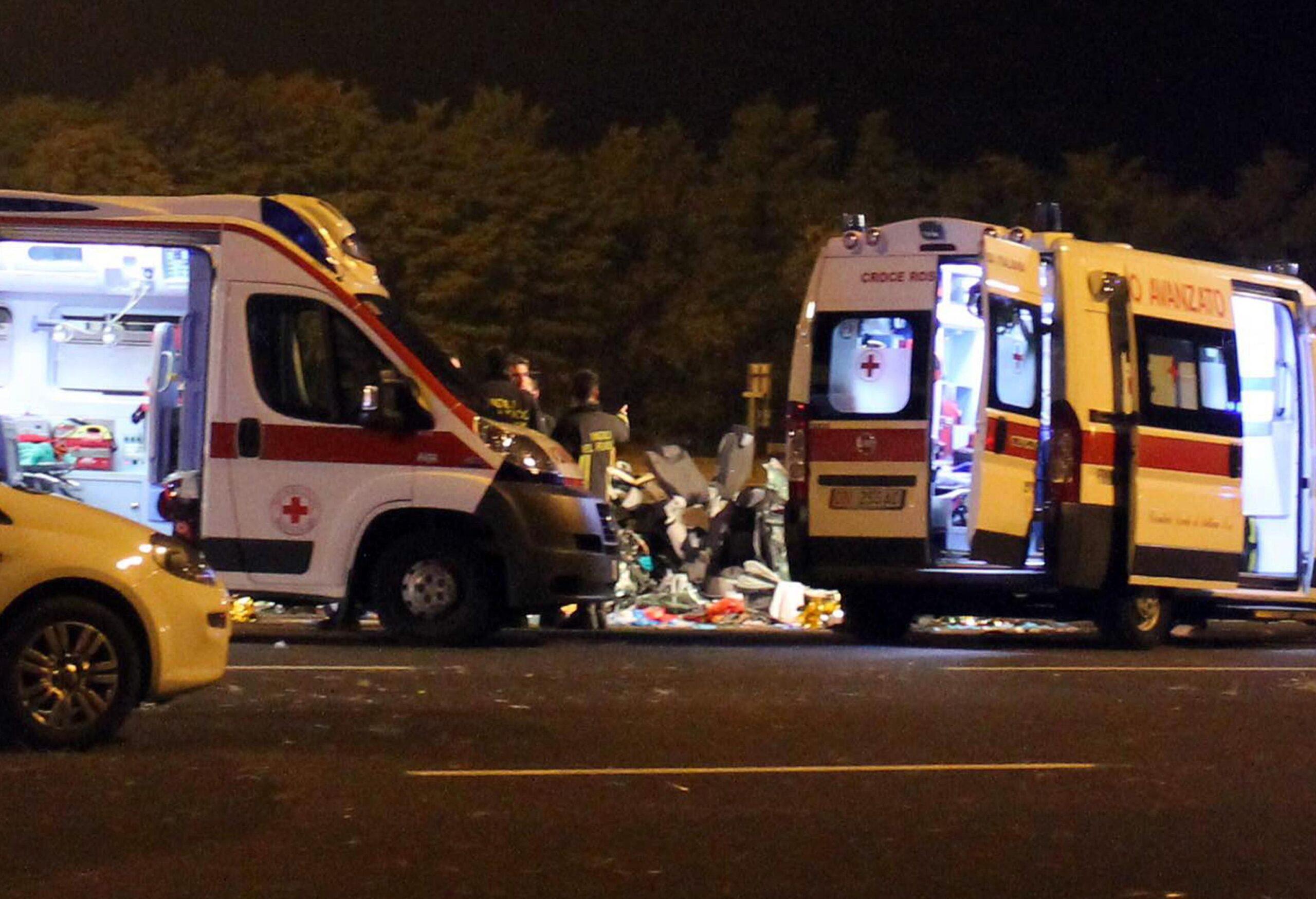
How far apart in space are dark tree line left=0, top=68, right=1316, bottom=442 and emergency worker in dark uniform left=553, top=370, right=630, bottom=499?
92.1 feet

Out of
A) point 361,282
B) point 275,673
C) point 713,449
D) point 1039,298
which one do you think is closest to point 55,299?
point 361,282

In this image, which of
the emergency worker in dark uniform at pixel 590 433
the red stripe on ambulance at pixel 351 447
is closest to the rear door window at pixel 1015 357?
the emergency worker in dark uniform at pixel 590 433

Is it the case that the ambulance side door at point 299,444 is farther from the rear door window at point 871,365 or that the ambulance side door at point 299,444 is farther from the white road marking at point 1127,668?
the white road marking at point 1127,668

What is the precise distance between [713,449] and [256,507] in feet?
134

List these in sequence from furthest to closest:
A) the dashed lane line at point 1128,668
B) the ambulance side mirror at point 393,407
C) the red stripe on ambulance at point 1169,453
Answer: the red stripe on ambulance at point 1169,453, the ambulance side mirror at point 393,407, the dashed lane line at point 1128,668

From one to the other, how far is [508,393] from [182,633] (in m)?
6.11

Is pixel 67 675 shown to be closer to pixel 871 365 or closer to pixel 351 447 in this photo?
pixel 351 447

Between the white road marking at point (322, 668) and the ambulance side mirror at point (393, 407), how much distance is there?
163 centimetres

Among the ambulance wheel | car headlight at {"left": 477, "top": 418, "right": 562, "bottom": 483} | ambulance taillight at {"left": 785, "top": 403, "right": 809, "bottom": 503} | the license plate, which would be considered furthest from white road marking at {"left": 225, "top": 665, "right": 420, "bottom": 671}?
the ambulance wheel

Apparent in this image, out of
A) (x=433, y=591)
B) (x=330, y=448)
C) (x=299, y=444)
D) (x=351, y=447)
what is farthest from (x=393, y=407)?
(x=433, y=591)

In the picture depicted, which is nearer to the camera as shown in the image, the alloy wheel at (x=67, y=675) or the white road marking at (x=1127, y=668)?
the alloy wheel at (x=67, y=675)

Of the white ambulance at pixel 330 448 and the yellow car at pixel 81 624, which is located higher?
the white ambulance at pixel 330 448

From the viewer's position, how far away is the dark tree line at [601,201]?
1831 inches

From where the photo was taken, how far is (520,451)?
41.5 feet
